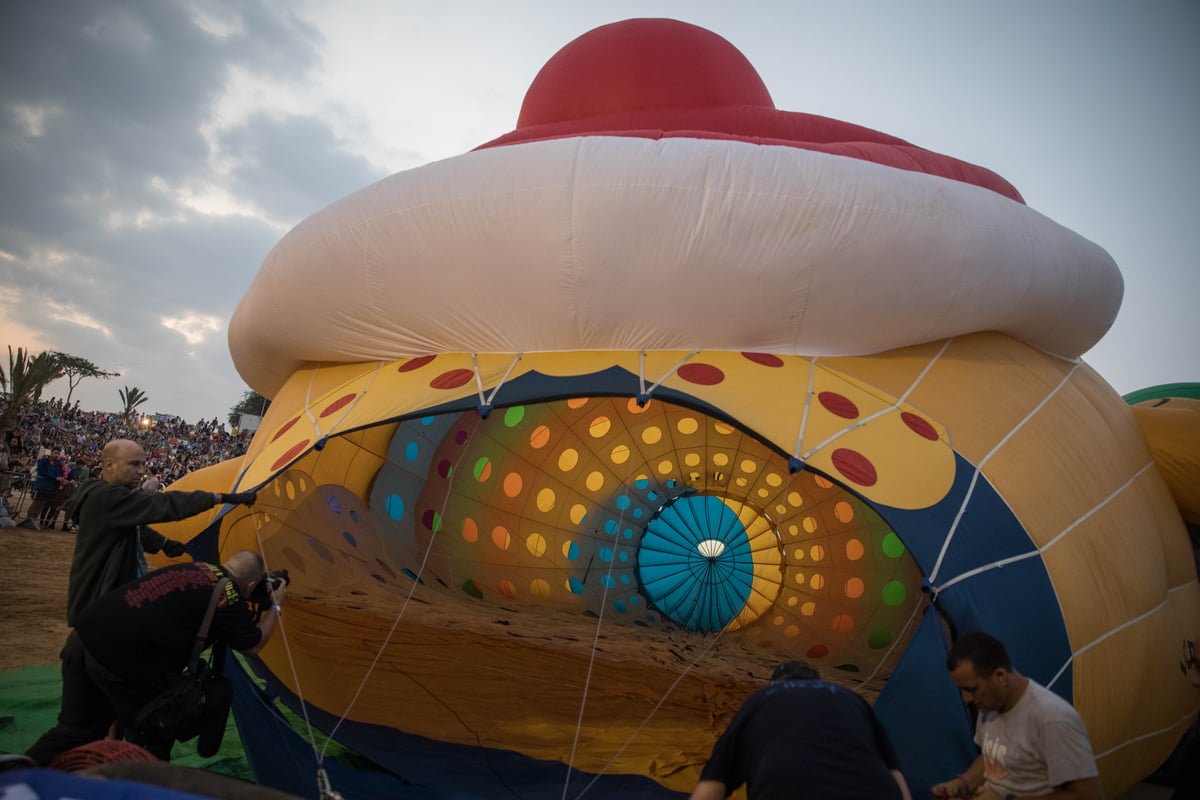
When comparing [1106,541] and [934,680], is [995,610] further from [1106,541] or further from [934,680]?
[1106,541]

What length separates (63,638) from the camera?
5746mm

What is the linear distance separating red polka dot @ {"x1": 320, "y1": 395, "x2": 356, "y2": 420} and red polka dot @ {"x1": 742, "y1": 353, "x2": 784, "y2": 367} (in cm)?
195

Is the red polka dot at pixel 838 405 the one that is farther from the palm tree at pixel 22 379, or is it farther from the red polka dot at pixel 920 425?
the palm tree at pixel 22 379

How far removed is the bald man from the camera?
2.90m

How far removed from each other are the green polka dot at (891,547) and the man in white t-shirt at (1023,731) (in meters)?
2.87

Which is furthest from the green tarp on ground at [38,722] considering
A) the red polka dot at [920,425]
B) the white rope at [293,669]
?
the red polka dot at [920,425]

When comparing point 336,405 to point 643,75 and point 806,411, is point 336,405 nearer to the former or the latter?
point 806,411

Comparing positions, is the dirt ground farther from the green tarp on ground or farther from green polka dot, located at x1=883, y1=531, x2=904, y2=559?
green polka dot, located at x1=883, y1=531, x2=904, y2=559

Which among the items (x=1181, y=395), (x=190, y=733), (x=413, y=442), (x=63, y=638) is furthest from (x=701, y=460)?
(x=63, y=638)

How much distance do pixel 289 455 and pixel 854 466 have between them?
252 centimetres

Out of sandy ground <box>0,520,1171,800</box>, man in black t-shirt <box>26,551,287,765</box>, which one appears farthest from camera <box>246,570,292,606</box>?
sandy ground <box>0,520,1171,800</box>

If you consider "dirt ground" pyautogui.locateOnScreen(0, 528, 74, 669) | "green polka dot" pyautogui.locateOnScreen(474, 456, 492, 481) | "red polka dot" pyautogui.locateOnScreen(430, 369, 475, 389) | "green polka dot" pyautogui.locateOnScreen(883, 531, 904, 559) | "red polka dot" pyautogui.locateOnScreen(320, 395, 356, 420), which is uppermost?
"red polka dot" pyautogui.locateOnScreen(430, 369, 475, 389)

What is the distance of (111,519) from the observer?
2.89 m

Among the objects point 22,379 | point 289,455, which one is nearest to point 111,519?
point 289,455
